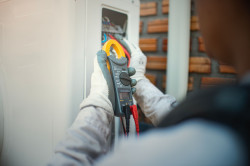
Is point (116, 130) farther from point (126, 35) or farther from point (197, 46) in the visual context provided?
point (197, 46)

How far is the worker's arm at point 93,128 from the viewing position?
48 centimetres

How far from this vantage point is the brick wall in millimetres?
1307

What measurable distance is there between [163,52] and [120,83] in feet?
2.44

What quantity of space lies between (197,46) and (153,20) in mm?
317

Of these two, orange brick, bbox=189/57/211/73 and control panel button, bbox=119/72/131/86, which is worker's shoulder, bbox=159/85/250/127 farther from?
orange brick, bbox=189/57/211/73

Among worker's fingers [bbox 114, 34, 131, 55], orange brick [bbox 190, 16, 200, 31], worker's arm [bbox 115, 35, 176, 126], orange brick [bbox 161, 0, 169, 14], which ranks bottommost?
worker's arm [bbox 115, 35, 176, 126]

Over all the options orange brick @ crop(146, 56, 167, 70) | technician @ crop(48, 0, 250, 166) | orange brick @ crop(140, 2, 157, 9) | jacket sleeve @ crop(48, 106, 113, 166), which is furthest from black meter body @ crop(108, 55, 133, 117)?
orange brick @ crop(140, 2, 157, 9)

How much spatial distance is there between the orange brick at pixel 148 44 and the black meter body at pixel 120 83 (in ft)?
2.33

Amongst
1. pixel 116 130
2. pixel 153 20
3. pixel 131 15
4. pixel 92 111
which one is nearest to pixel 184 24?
pixel 153 20

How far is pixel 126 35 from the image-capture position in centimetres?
95

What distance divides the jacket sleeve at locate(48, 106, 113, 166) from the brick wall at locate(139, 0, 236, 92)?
0.87 meters

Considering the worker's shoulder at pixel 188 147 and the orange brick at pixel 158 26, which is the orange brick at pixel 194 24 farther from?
the worker's shoulder at pixel 188 147

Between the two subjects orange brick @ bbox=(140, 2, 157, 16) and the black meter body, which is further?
orange brick @ bbox=(140, 2, 157, 16)

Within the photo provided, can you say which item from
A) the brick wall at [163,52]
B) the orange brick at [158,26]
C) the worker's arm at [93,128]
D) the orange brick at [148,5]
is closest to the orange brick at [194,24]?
the brick wall at [163,52]
